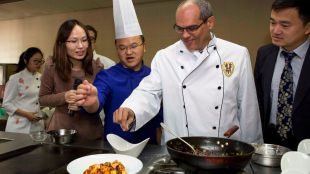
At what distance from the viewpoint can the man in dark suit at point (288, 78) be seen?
5.52ft

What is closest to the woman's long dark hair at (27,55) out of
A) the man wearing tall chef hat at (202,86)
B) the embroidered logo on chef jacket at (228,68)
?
the man wearing tall chef hat at (202,86)

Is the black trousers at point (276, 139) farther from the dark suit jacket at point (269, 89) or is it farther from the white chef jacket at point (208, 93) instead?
the white chef jacket at point (208, 93)

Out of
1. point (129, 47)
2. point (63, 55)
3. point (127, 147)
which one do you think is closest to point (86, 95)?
point (127, 147)

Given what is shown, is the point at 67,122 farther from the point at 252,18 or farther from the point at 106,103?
the point at 252,18

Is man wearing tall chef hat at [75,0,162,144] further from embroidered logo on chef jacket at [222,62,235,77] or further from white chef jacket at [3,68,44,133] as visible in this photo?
white chef jacket at [3,68,44,133]

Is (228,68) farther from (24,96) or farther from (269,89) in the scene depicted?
(24,96)

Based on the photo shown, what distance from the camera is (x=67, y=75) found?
1.97 m

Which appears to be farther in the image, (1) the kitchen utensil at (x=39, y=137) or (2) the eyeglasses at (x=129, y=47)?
(2) the eyeglasses at (x=129, y=47)

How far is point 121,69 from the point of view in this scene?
1907 mm

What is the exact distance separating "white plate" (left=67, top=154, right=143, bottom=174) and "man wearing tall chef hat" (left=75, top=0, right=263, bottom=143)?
386mm

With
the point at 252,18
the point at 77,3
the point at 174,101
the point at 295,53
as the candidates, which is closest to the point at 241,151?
the point at 174,101

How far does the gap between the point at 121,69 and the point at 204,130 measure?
2.32ft

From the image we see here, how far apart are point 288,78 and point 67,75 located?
4.89 ft

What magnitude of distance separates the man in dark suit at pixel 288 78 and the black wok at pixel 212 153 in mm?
794
